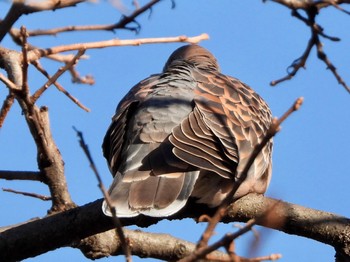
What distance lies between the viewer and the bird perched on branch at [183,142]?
407 cm

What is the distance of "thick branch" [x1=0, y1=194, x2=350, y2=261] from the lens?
375 cm

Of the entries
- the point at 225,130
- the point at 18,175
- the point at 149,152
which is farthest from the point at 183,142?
the point at 18,175

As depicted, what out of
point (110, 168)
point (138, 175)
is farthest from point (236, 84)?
point (138, 175)

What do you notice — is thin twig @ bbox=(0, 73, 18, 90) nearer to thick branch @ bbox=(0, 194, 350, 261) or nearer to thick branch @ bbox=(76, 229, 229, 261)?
thick branch @ bbox=(0, 194, 350, 261)

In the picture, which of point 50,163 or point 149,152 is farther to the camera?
point 149,152

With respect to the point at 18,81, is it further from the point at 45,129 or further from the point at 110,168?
the point at 110,168

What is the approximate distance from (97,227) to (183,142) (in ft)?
2.50

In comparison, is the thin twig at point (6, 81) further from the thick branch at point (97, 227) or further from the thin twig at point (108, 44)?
the thick branch at point (97, 227)

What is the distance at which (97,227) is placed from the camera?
12.6 feet

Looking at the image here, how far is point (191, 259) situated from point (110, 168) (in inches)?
109

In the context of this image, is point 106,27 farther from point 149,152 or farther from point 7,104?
point 149,152

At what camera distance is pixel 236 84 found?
549 centimetres

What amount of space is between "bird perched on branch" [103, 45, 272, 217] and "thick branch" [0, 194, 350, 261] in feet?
0.40

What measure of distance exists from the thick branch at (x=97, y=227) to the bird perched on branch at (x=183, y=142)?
12 cm
